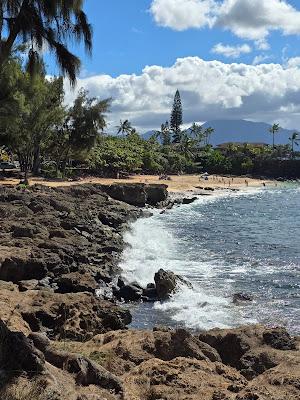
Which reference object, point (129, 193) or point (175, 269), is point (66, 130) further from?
point (175, 269)

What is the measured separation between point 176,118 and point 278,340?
475 ft

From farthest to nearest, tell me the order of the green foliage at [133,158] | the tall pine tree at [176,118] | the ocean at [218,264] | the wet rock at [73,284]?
the tall pine tree at [176,118] < the green foliage at [133,158] < the ocean at [218,264] < the wet rock at [73,284]

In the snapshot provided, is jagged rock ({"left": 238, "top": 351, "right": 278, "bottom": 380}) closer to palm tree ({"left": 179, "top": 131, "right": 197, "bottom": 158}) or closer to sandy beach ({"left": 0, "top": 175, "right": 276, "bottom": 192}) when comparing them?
sandy beach ({"left": 0, "top": 175, "right": 276, "bottom": 192})

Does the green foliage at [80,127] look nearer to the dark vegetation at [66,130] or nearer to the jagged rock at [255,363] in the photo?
the dark vegetation at [66,130]

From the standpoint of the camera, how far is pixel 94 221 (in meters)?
34.0

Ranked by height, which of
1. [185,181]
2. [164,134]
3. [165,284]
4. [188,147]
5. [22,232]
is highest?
[164,134]

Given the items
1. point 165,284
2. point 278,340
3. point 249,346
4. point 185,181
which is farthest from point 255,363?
point 185,181

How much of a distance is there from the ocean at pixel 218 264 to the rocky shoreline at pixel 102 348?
5.85 feet

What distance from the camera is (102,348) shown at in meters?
9.34

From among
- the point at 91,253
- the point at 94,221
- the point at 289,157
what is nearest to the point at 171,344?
the point at 91,253

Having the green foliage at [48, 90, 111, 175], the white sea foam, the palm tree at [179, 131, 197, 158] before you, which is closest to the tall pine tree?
the palm tree at [179, 131, 197, 158]

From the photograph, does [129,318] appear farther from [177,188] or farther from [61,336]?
[177,188]

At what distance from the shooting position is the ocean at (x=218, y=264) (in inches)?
667

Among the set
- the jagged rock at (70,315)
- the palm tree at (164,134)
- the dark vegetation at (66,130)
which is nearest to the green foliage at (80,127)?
the dark vegetation at (66,130)
